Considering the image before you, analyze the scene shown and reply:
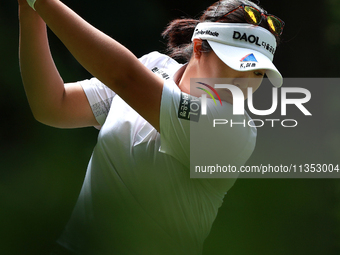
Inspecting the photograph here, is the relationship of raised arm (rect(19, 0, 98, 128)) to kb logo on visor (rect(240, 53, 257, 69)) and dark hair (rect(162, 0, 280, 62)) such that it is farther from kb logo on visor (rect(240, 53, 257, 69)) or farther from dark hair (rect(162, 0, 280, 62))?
kb logo on visor (rect(240, 53, 257, 69))

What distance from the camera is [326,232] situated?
6.24 feet

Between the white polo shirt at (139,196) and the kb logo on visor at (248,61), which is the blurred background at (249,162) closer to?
the white polo shirt at (139,196)

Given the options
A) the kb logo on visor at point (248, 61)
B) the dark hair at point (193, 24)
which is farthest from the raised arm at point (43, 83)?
the kb logo on visor at point (248, 61)

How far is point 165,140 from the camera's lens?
698mm

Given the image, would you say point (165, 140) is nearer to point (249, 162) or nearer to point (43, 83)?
point (43, 83)

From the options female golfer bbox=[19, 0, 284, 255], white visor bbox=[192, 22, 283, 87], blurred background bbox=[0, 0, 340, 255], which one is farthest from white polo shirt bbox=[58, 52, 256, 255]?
blurred background bbox=[0, 0, 340, 255]

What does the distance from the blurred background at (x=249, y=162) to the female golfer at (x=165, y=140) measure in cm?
39

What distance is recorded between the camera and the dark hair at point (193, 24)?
0.82 m

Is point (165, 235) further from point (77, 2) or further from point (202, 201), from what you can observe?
point (77, 2)

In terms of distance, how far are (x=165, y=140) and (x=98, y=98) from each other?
294mm

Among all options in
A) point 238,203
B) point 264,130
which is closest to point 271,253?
point 238,203

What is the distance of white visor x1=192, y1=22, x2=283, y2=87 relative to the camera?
766mm

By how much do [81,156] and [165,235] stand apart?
0.75m

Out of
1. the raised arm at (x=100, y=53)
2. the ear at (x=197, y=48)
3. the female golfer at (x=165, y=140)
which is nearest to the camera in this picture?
the raised arm at (x=100, y=53)
